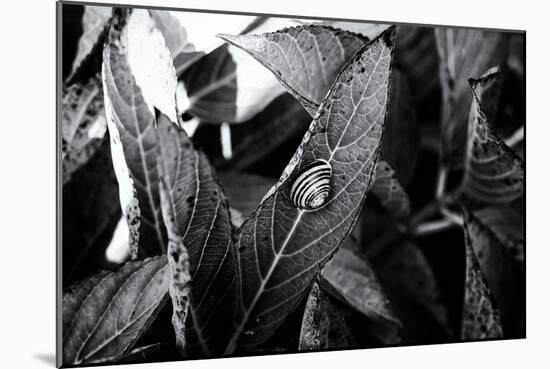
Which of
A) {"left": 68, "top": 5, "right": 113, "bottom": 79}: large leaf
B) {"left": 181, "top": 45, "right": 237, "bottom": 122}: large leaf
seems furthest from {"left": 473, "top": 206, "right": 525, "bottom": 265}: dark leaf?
{"left": 68, "top": 5, "right": 113, "bottom": 79}: large leaf

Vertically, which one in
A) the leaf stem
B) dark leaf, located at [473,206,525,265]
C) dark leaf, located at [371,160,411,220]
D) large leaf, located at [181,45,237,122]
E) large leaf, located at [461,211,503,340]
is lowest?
large leaf, located at [461,211,503,340]

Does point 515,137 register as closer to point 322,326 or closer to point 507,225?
point 507,225

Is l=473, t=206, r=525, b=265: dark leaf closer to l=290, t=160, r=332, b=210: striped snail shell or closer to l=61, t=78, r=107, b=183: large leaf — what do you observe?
l=290, t=160, r=332, b=210: striped snail shell

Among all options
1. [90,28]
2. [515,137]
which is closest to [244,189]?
[90,28]

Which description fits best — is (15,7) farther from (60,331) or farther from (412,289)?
(412,289)

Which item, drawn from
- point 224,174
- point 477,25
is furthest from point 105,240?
point 477,25

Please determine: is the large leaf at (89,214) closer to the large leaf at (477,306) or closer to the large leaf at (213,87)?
the large leaf at (213,87)

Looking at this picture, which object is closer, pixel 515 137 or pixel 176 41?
pixel 176 41
